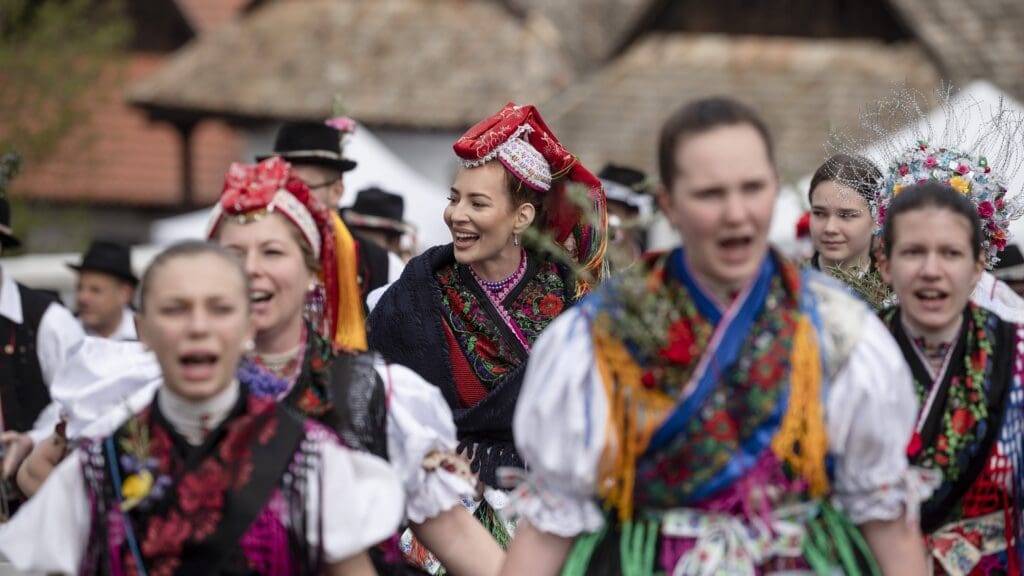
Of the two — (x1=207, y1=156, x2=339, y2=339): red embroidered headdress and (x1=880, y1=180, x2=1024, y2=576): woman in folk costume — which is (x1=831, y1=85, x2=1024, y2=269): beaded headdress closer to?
(x1=880, y1=180, x2=1024, y2=576): woman in folk costume

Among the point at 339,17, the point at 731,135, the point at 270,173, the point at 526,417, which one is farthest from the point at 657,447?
the point at 339,17

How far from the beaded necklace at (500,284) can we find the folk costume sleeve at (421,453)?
187 centimetres

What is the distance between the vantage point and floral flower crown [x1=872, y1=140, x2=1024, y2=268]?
6.14 m

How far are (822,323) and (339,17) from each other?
23449mm

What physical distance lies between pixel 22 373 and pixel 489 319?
258cm

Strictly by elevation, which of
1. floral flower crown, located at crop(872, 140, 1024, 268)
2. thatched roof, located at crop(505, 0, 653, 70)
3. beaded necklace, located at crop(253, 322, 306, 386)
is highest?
thatched roof, located at crop(505, 0, 653, 70)

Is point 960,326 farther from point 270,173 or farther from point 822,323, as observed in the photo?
point 270,173

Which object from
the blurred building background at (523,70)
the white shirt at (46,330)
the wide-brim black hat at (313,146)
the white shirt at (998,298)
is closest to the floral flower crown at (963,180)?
the white shirt at (998,298)

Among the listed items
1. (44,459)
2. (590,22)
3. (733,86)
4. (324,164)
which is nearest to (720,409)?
(44,459)

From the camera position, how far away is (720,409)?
13.7 feet

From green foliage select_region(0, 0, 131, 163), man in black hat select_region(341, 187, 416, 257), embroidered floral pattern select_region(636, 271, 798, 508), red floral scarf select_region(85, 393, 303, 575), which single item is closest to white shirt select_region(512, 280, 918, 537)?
embroidered floral pattern select_region(636, 271, 798, 508)

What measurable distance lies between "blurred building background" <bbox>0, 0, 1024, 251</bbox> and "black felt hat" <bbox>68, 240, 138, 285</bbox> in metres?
10.9

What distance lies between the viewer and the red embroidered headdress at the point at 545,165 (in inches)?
264

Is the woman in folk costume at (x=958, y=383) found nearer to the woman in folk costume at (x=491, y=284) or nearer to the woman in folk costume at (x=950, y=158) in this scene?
the woman in folk costume at (x=950, y=158)
